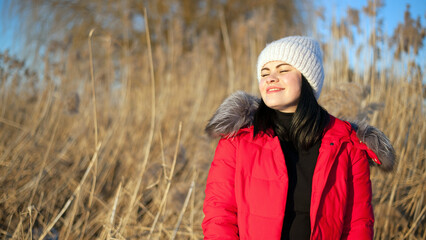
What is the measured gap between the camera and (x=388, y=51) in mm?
2078

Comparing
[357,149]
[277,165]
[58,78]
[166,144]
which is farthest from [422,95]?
[58,78]

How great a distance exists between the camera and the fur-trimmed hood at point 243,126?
1.12 metres

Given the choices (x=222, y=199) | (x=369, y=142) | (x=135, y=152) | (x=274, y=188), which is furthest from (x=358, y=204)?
(x=135, y=152)

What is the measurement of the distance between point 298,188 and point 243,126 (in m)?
0.28

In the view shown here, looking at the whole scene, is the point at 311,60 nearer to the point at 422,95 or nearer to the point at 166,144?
the point at 422,95

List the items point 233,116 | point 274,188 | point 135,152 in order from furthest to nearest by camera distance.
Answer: point 135,152 → point 233,116 → point 274,188

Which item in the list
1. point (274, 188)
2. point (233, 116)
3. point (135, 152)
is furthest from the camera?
point (135, 152)

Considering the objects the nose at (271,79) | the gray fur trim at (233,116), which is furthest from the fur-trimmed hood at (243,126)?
the nose at (271,79)

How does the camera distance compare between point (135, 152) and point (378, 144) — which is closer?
point (378, 144)

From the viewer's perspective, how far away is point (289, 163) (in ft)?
3.67

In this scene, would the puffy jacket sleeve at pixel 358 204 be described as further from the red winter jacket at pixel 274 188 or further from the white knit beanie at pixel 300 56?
the white knit beanie at pixel 300 56

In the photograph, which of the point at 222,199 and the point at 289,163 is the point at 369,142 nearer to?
the point at 289,163

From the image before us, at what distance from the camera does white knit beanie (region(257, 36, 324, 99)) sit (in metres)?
1.18

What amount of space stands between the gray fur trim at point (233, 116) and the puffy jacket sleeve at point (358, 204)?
38cm
